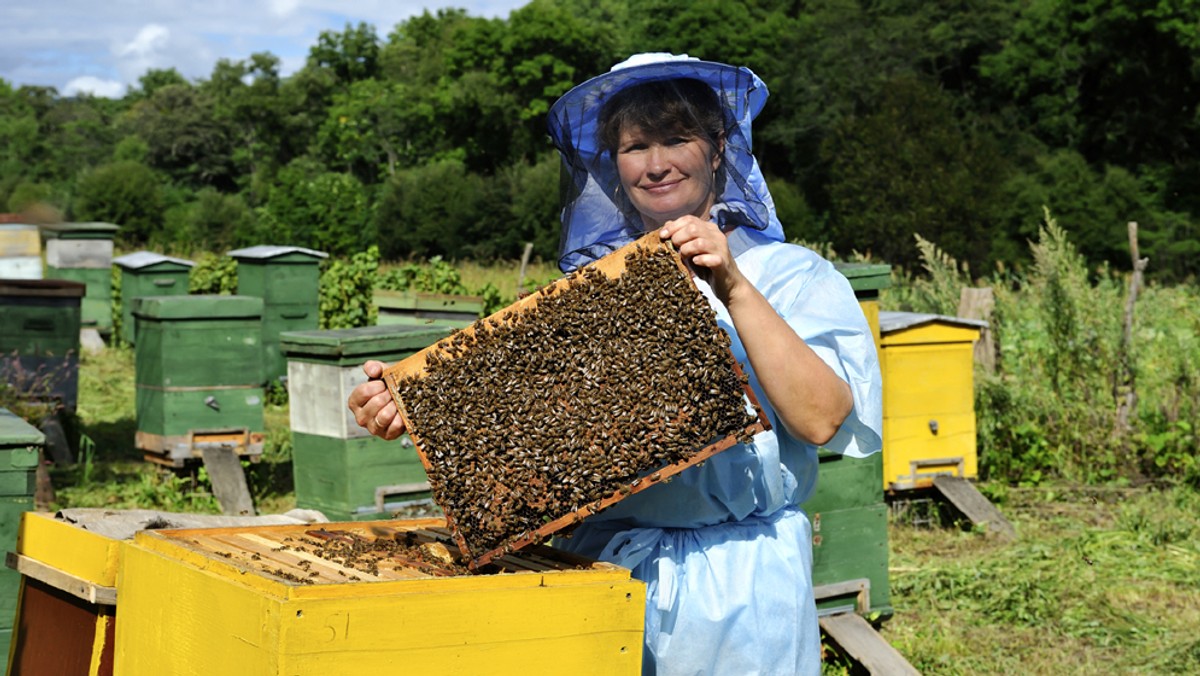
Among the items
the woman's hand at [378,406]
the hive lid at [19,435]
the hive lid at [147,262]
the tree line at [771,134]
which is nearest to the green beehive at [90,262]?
the hive lid at [147,262]

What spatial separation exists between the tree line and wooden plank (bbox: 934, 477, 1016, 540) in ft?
52.7

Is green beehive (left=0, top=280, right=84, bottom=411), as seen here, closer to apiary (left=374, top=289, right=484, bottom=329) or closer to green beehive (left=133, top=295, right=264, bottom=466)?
green beehive (left=133, top=295, right=264, bottom=466)

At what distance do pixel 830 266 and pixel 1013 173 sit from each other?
3268cm

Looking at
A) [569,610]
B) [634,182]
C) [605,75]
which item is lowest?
[569,610]

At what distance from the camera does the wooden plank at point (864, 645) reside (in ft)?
16.2

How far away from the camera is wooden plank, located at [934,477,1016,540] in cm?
714

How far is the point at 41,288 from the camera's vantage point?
29.3 feet

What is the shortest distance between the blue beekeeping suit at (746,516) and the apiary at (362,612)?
0.22m

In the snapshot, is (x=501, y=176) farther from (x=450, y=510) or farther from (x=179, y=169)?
(x=450, y=510)

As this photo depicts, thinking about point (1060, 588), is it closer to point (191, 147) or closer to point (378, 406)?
point (378, 406)

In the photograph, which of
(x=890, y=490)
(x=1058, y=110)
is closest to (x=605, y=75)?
(x=890, y=490)

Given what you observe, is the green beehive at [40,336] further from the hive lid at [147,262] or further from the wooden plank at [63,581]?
the wooden plank at [63,581]

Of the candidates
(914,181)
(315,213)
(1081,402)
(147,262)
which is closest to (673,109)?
(1081,402)

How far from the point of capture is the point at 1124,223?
29344 mm
